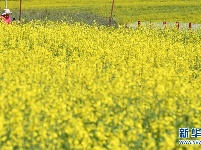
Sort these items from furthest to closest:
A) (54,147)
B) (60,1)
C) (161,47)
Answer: (60,1) → (161,47) → (54,147)

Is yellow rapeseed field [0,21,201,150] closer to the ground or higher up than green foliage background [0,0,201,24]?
closer to the ground

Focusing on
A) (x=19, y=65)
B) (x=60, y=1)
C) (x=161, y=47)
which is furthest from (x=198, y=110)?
(x=60, y=1)

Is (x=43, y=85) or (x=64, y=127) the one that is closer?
(x=64, y=127)

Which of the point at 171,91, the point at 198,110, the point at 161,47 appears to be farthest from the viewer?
the point at 161,47

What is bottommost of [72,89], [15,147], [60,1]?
[15,147]

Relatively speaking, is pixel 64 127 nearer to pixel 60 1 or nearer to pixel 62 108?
pixel 62 108

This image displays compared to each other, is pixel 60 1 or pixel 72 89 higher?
pixel 60 1

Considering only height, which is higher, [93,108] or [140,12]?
[140,12]

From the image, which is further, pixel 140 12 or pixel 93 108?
pixel 140 12

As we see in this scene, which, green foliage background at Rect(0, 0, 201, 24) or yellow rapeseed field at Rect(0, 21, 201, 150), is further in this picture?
green foliage background at Rect(0, 0, 201, 24)

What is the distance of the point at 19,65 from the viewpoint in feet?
42.6

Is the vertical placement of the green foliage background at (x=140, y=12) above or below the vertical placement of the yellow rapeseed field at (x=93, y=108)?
above

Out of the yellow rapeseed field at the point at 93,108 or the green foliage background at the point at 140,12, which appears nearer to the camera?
the yellow rapeseed field at the point at 93,108

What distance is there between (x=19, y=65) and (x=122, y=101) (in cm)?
432
